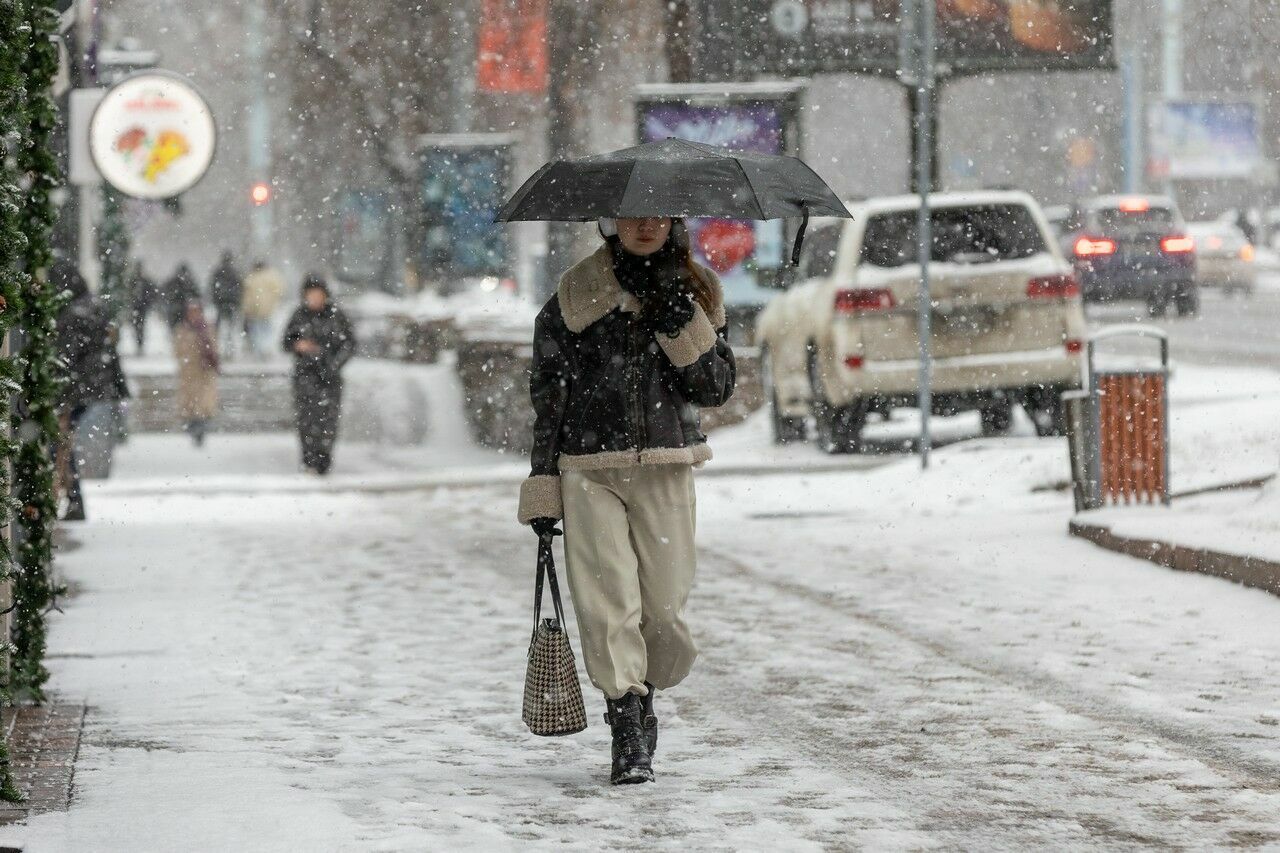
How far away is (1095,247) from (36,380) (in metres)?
24.7

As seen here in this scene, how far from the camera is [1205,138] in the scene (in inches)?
3187

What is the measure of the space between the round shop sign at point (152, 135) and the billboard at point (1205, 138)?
2546 inches

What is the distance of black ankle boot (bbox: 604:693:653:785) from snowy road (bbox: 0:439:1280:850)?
0.08 meters

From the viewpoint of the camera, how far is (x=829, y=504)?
15.2 meters

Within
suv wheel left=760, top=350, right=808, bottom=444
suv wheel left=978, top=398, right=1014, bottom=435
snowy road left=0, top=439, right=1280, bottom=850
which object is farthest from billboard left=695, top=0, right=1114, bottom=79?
snowy road left=0, top=439, right=1280, bottom=850

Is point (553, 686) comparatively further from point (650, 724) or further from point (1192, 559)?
point (1192, 559)

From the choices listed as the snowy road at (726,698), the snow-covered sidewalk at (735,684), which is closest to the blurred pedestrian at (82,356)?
the snow-covered sidewalk at (735,684)

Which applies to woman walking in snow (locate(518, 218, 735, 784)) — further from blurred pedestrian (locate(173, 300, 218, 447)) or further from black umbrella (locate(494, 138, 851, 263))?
blurred pedestrian (locate(173, 300, 218, 447))

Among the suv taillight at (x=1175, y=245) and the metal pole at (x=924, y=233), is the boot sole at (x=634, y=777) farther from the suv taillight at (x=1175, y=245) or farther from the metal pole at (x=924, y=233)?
the suv taillight at (x=1175, y=245)

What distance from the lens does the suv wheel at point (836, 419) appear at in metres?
17.9

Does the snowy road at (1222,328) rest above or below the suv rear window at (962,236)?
below

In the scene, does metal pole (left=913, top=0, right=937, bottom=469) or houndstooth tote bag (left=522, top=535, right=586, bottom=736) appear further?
metal pole (left=913, top=0, right=937, bottom=469)

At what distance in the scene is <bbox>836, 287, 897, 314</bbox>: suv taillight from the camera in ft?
55.5

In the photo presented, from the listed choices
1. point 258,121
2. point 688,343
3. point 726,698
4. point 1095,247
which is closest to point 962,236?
point 726,698
